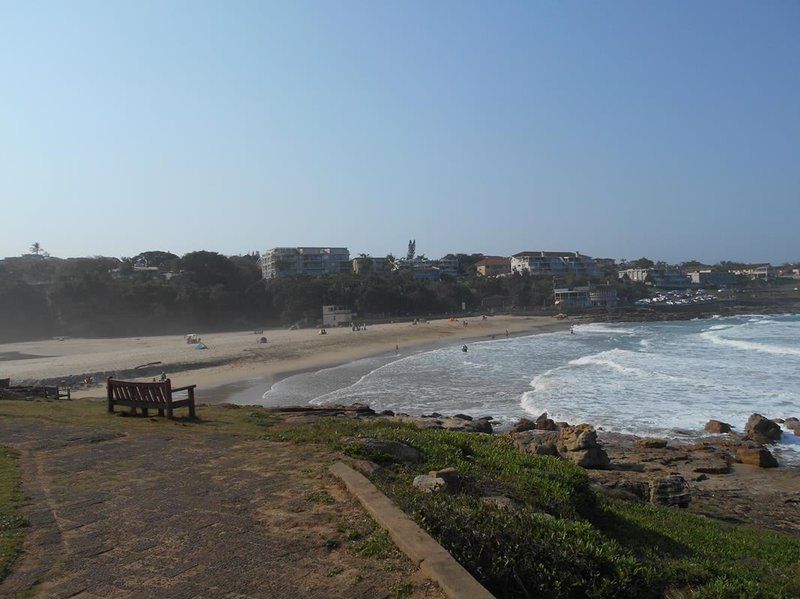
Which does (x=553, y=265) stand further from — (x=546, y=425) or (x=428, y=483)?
(x=428, y=483)

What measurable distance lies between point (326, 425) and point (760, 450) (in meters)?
10.6

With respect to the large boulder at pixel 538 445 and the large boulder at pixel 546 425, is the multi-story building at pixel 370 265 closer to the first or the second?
the large boulder at pixel 546 425

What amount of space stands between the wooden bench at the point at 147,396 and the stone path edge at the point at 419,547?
263 inches

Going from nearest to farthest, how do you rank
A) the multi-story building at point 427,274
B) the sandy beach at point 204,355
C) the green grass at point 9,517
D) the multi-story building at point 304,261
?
the green grass at point 9,517 → the sandy beach at point 204,355 → the multi-story building at point 304,261 → the multi-story building at point 427,274

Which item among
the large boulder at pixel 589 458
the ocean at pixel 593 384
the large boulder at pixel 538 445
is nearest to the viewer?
the large boulder at pixel 538 445

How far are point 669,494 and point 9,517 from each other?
9.09 metres

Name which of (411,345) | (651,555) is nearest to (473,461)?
(651,555)

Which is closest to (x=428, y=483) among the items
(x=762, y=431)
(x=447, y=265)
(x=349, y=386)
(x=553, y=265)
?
(x=762, y=431)

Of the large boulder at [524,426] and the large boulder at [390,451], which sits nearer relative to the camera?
the large boulder at [390,451]

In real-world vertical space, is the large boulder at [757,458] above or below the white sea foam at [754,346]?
above

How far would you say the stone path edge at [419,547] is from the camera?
11.8 ft

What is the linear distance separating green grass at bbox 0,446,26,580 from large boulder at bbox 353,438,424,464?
349cm

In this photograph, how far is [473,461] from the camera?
7.61m

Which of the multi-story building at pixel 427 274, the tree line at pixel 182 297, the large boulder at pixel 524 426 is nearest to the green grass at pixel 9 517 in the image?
the large boulder at pixel 524 426
